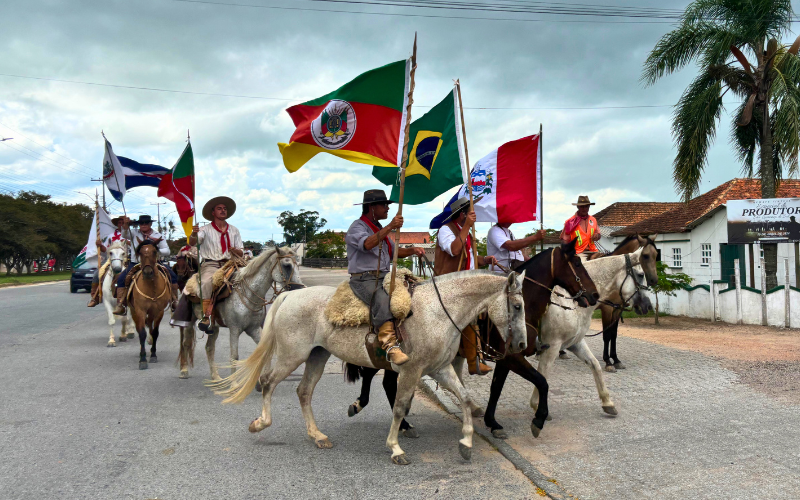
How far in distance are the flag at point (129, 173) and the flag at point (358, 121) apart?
5.74m

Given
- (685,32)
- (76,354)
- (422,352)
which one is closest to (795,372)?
(422,352)

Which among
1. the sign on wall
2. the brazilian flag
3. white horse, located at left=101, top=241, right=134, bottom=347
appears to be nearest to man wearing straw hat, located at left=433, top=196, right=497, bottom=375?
the brazilian flag

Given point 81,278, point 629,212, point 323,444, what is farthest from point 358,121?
point 629,212

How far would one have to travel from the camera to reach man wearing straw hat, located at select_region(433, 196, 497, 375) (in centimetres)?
577

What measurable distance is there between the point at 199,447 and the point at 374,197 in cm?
288

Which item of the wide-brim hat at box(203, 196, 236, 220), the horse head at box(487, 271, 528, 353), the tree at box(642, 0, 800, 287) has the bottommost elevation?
the horse head at box(487, 271, 528, 353)

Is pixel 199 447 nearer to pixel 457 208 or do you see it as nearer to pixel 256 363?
pixel 256 363

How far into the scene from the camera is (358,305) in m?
5.29

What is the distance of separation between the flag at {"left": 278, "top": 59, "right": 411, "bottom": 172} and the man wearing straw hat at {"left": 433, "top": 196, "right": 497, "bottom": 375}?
97 cm

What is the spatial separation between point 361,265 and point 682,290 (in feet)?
45.2

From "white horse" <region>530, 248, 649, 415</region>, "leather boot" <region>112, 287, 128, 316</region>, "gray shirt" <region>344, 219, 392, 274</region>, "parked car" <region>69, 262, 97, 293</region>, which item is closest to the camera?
"gray shirt" <region>344, 219, 392, 274</region>

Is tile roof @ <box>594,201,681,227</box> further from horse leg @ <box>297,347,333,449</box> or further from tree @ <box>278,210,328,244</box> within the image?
tree @ <box>278,210,328,244</box>

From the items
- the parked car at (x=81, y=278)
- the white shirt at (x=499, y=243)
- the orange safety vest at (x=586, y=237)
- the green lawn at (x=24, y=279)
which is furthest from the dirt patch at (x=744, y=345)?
the green lawn at (x=24, y=279)

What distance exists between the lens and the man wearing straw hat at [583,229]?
8.66 metres
